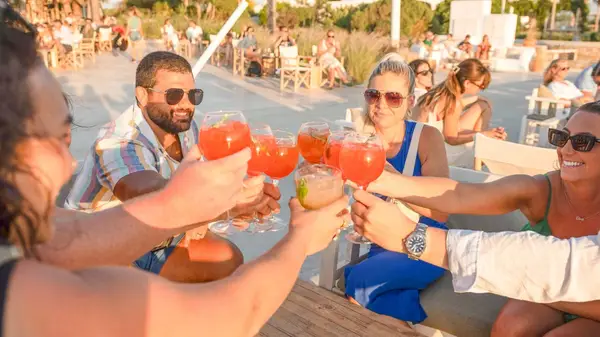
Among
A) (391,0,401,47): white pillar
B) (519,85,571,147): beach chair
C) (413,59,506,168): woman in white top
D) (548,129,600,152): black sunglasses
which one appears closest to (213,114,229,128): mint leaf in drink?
(548,129,600,152): black sunglasses

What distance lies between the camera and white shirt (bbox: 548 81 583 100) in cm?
787

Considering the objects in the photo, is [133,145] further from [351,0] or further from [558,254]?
[351,0]

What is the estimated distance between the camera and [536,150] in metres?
3.76

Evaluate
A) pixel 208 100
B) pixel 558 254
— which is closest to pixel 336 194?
pixel 558 254

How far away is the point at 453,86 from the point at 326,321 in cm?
412

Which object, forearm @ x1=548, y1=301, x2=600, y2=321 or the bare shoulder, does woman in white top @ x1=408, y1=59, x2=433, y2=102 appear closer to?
forearm @ x1=548, y1=301, x2=600, y2=321

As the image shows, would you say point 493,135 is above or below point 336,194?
below

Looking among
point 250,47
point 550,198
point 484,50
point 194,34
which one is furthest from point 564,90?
point 194,34

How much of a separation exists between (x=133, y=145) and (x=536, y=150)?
2.80 metres

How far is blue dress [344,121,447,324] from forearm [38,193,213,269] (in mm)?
1375

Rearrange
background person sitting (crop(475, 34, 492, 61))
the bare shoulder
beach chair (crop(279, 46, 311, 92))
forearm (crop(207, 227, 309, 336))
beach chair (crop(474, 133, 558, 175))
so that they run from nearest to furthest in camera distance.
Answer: the bare shoulder → forearm (crop(207, 227, 309, 336)) → beach chair (crop(474, 133, 558, 175)) → beach chair (crop(279, 46, 311, 92)) → background person sitting (crop(475, 34, 492, 61))

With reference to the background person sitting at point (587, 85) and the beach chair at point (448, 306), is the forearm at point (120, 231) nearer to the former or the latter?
the beach chair at point (448, 306)

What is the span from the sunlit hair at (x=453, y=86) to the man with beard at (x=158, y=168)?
120 inches

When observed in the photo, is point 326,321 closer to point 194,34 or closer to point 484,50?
point 484,50
